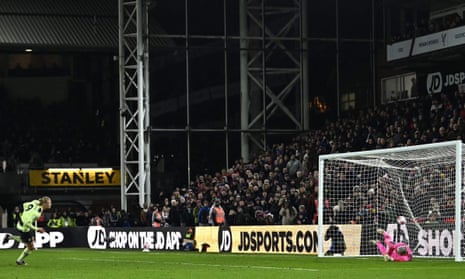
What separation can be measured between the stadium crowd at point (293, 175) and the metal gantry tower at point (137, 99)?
1378mm

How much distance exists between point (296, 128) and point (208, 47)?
5.50m

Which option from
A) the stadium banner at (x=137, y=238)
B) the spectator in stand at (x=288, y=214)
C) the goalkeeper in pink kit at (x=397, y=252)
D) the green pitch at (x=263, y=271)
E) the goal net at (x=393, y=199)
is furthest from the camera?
the stadium banner at (x=137, y=238)

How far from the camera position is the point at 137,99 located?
44.2 m

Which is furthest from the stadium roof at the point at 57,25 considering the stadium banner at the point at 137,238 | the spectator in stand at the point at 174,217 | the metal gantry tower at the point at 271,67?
the spectator in stand at the point at 174,217

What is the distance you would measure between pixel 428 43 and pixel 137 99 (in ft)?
39.0

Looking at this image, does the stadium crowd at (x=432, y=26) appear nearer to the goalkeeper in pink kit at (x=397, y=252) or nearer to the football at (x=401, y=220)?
the football at (x=401, y=220)

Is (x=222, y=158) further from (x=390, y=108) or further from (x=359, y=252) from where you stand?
(x=359, y=252)

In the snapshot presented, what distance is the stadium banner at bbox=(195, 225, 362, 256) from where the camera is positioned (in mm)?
28156

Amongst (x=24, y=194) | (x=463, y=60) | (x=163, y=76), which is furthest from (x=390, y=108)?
(x=24, y=194)

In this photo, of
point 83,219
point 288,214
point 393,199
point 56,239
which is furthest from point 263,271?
point 83,219

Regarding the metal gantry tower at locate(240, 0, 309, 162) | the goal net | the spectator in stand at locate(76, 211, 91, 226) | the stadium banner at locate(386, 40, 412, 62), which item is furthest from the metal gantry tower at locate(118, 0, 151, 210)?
the goal net

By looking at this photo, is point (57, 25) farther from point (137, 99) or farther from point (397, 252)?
point (397, 252)

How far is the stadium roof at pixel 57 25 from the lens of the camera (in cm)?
5059

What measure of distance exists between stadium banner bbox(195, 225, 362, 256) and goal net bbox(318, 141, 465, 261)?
7cm
